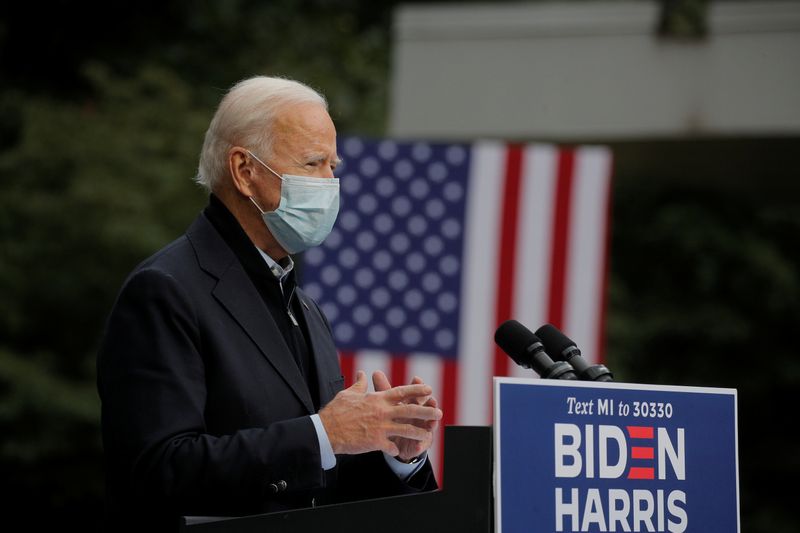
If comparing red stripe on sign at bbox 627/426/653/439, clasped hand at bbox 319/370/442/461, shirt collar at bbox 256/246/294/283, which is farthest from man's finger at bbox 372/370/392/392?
red stripe on sign at bbox 627/426/653/439

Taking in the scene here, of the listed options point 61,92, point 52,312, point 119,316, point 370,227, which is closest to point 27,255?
point 52,312

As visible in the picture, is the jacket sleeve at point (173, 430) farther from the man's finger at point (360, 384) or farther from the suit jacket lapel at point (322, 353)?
the suit jacket lapel at point (322, 353)

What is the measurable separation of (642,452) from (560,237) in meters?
A: 4.01

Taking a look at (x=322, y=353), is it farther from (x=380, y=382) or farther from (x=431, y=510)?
(x=431, y=510)

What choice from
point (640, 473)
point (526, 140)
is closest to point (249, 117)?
point (640, 473)

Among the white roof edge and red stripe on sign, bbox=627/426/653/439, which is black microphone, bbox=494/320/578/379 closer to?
red stripe on sign, bbox=627/426/653/439

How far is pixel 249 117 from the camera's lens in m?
2.53

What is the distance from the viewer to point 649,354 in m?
10.7

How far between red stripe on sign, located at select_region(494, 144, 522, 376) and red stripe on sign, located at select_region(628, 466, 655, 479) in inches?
150

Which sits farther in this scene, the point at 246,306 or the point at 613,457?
the point at 246,306

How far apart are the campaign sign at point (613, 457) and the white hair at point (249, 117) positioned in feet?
2.77

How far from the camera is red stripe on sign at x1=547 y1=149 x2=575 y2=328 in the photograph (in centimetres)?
599

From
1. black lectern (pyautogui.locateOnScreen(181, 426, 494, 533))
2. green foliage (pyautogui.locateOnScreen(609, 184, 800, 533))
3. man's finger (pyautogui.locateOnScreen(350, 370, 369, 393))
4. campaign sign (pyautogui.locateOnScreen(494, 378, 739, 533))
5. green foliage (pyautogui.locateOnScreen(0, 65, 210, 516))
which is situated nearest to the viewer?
black lectern (pyautogui.locateOnScreen(181, 426, 494, 533))

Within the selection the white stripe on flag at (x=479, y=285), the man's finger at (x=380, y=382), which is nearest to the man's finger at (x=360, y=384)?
the man's finger at (x=380, y=382)
